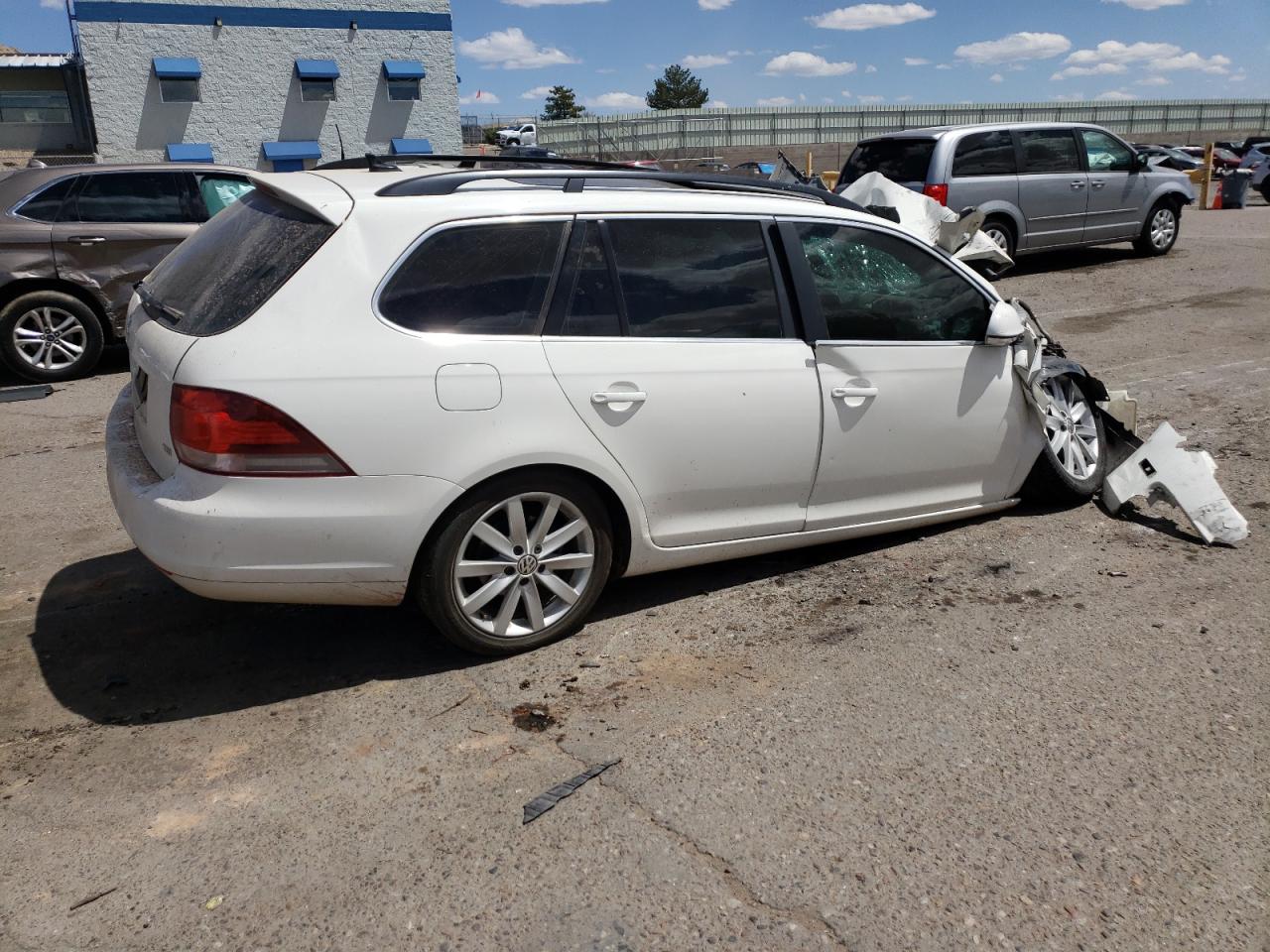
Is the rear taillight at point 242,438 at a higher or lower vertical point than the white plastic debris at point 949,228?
lower

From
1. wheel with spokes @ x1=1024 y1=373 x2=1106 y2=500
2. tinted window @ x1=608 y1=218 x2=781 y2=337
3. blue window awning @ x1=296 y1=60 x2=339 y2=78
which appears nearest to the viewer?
tinted window @ x1=608 y1=218 x2=781 y2=337

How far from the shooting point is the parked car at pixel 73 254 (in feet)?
27.4

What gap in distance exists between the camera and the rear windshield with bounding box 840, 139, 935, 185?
42.4ft

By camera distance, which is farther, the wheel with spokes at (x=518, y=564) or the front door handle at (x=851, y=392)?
the front door handle at (x=851, y=392)

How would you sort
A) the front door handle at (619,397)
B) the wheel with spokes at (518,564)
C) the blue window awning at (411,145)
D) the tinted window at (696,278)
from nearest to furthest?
the wheel with spokes at (518,564)
the front door handle at (619,397)
the tinted window at (696,278)
the blue window awning at (411,145)

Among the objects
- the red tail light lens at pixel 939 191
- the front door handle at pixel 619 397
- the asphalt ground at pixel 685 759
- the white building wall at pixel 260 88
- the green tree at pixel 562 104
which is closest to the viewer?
the asphalt ground at pixel 685 759

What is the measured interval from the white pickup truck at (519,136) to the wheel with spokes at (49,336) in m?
43.5

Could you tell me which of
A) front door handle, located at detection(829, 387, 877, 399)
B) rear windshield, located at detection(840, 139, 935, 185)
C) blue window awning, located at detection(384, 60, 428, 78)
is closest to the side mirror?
front door handle, located at detection(829, 387, 877, 399)

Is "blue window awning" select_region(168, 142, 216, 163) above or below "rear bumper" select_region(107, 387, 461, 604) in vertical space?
above

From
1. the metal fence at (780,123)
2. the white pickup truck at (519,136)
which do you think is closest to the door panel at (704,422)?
the metal fence at (780,123)

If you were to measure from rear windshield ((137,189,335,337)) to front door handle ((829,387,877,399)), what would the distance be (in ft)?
6.62

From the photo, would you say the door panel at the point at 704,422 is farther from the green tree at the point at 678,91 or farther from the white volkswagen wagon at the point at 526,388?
the green tree at the point at 678,91

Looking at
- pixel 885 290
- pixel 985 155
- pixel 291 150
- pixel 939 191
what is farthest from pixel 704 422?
pixel 291 150

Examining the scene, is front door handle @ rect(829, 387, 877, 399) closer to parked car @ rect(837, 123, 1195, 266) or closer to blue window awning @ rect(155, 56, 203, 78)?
parked car @ rect(837, 123, 1195, 266)
